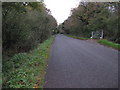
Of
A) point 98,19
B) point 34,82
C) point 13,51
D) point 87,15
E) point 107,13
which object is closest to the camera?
point 34,82

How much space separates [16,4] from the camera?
5914mm

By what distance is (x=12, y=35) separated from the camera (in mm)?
6480

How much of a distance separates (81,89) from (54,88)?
2.55ft

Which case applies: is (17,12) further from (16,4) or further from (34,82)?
(34,82)

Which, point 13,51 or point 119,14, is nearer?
point 13,51

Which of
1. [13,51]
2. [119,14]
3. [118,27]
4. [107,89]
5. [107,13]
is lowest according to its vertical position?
[107,89]

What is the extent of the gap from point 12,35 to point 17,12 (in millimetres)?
1207

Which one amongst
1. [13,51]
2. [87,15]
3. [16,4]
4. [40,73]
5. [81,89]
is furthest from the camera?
[87,15]

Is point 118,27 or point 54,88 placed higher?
point 118,27

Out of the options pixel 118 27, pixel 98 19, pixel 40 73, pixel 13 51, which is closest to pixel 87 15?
pixel 98 19

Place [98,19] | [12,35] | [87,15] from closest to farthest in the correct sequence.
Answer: [12,35] < [98,19] < [87,15]

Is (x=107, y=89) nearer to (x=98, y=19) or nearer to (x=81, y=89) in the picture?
(x=81, y=89)

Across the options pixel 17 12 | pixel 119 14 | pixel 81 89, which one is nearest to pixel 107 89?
pixel 81 89

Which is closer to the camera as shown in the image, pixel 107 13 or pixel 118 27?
pixel 118 27
